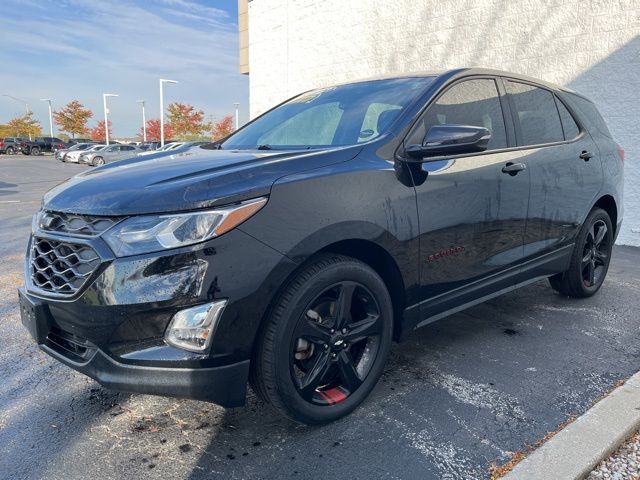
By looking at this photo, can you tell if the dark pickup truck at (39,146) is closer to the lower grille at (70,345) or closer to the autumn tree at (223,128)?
the autumn tree at (223,128)

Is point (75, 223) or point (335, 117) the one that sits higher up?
point (335, 117)

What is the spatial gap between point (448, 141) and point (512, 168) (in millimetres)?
855

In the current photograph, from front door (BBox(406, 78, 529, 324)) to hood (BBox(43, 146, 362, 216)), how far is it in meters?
0.58

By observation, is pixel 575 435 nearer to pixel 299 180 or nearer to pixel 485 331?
pixel 485 331

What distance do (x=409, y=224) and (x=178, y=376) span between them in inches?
51.6

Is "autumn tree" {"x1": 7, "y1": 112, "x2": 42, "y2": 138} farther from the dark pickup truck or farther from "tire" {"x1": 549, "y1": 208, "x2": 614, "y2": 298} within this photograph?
"tire" {"x1": 549, "y1": 208, "x2": 614, "y2": 298}

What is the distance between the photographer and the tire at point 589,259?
3.96m

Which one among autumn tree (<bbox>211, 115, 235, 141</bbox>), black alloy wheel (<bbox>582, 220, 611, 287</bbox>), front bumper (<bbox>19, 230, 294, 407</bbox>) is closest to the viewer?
front bumper (<bbox>19, 230, 294, 407</bbox>)

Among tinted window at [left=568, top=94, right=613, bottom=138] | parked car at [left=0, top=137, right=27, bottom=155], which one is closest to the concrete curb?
tinted window at [left=568, top=94, right=613, bottom=138]

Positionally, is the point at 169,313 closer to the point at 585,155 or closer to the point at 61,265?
the point at 61,265

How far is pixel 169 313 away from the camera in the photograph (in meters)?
1.86

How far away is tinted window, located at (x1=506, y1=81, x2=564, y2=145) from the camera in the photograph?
133 inches

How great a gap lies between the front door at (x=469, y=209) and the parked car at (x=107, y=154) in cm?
3251

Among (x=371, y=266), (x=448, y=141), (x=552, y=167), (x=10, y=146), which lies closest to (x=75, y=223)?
(x=371, y=266)
